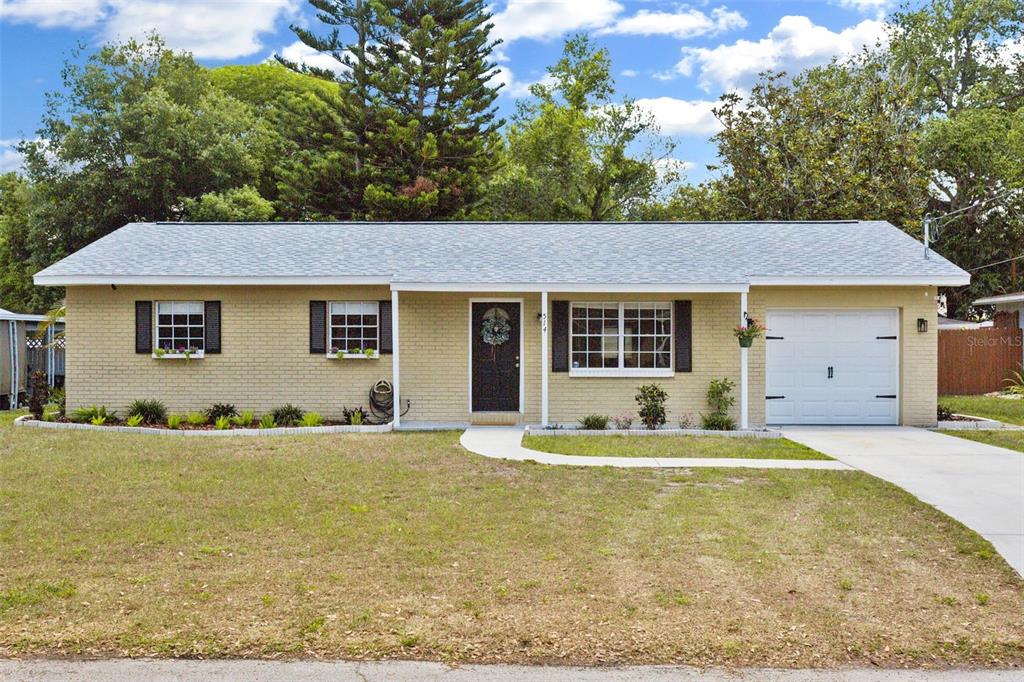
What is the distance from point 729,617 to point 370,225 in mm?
14344

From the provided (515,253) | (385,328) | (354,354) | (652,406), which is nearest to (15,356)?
(354,354)

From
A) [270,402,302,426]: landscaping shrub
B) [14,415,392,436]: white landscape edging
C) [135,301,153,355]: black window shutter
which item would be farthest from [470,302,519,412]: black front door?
[135,301,153,355]: black window shutter

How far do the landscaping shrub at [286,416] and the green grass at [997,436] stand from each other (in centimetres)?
1072

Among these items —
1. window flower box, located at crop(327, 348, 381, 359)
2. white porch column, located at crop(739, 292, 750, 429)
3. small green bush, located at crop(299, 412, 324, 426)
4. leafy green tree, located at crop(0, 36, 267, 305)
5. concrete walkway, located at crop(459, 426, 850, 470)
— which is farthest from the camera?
leafy green tree, located at crop(0, 36, 267, 305)

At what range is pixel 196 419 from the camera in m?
13.6

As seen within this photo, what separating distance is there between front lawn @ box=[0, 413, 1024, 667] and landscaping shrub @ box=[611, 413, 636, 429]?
13.2 feet

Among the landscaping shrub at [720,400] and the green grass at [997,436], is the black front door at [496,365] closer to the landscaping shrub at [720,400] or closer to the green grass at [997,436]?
the landscaping shrub at [720,400]

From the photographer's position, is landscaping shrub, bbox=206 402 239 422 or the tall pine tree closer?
landscaping shrub, bbox=206 402 239 422

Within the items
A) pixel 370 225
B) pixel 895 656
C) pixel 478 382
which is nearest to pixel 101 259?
pixel 370 225

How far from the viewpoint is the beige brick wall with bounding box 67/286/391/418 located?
14.1 m

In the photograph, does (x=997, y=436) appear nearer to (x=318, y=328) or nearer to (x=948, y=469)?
(x=948, y=469)

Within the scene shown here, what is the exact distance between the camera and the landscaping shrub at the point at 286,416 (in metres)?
13.5

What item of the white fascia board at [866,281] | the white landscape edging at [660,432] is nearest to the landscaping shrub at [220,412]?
the white landscape edging at [660,432]

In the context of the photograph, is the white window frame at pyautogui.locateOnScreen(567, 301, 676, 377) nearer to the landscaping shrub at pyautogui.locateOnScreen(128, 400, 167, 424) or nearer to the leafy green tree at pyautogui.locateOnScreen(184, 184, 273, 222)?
the landscaping shrub at pyautogui.locateOnScreen(128, 400, 167, 424)
